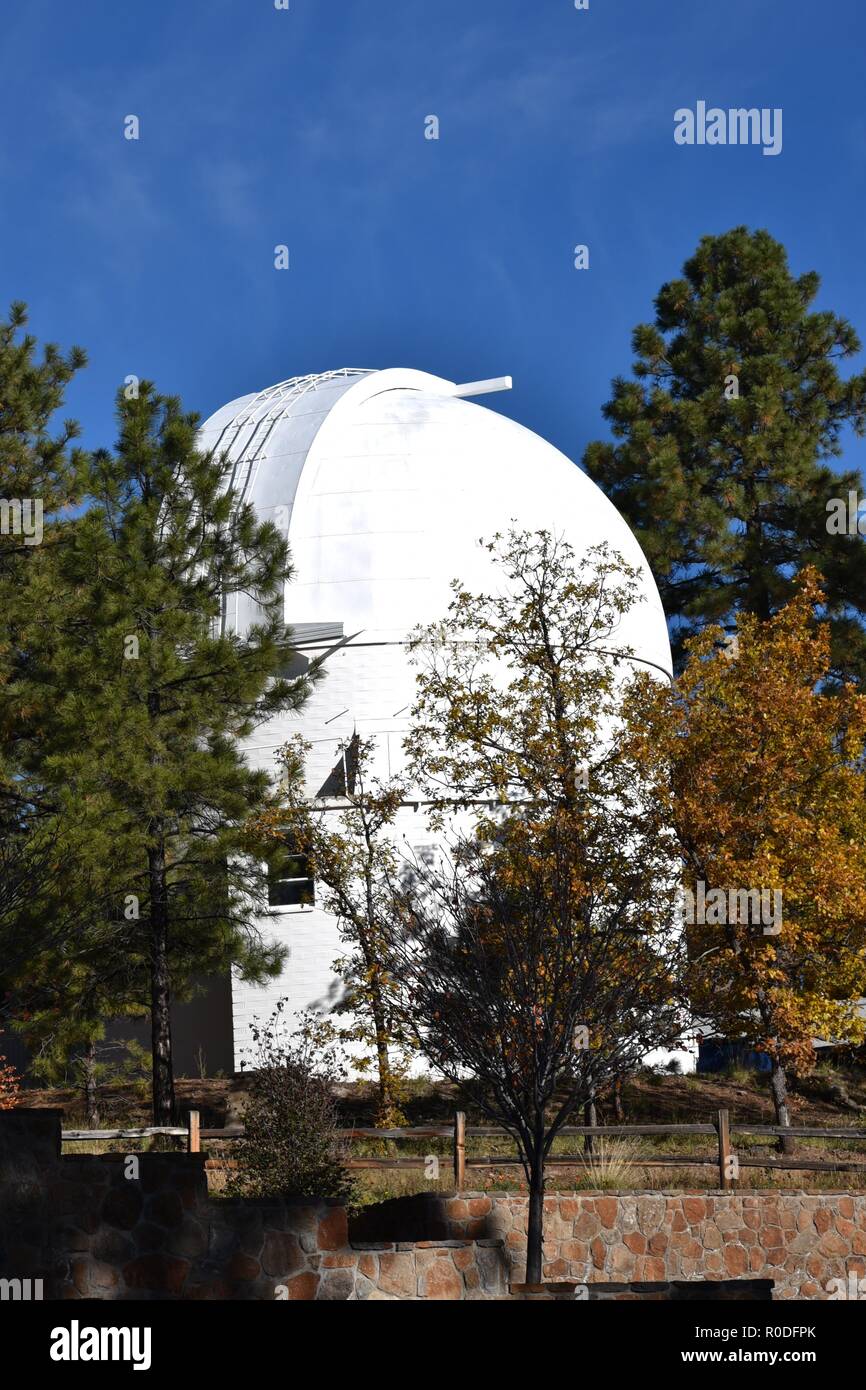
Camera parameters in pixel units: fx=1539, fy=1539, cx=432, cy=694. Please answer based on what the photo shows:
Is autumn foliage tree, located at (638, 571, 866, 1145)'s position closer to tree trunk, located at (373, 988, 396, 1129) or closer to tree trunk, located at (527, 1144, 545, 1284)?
tree trunk, located at (373, 988, 396, 1129)

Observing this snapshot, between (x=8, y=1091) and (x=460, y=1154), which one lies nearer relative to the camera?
(x=460, y=1154)

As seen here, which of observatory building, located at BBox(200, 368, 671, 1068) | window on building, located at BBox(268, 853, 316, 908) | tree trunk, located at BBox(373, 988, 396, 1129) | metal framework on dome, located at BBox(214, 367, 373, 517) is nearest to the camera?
tree trunk, located at BBox(373, 988, 396, 1129)

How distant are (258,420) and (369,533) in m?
4.55

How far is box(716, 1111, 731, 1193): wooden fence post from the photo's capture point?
16.3 m

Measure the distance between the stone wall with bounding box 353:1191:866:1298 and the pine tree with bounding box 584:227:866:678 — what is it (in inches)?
780

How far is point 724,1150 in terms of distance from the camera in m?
16.7

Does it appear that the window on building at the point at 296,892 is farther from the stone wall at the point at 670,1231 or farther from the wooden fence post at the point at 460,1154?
the stone wall at the point at 670,1231

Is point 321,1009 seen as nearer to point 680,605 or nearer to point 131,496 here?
point 131,496

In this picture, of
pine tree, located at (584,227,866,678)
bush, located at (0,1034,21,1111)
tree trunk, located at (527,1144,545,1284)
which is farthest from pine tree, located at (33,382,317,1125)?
pine tree, located at (584,227,866,678)

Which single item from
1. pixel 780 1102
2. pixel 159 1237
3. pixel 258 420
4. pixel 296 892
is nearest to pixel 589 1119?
pixel 780 1102

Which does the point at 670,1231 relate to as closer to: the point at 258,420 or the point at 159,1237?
the point at 159,1237

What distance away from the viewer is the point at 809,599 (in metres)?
22.7

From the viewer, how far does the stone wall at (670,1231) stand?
14102 mm
